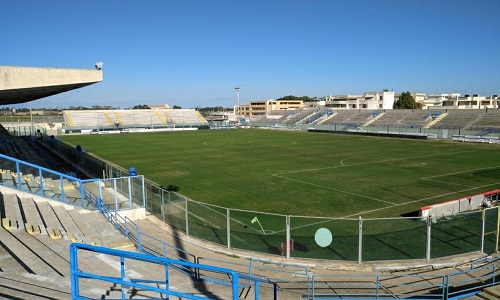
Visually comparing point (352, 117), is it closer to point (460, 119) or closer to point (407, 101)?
point (460, 119)

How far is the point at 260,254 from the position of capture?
1211cm

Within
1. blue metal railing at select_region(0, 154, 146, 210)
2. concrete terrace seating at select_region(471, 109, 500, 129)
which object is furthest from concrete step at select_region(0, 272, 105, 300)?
concrete terrace seating at select_region(471, 109, 500, 129)

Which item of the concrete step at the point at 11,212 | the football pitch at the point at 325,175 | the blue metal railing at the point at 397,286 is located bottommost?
the football pitch at the point at 325,175

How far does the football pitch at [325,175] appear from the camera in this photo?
66.2 ft

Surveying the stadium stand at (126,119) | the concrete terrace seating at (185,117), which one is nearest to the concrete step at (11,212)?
the stadium stand at (126,119)

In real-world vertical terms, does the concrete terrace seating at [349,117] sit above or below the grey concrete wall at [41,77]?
below

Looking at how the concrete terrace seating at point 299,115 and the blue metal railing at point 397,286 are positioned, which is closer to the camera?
the blue metal railing at point 397,286

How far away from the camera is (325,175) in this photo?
28.1m

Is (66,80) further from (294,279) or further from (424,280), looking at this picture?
(424,280)

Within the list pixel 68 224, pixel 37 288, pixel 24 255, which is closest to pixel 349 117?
pixel 68 224

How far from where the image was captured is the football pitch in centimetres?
2017

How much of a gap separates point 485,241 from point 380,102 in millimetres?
131819

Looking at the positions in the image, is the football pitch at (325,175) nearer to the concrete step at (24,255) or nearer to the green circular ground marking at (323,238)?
the green circular ground marking at (323,238)

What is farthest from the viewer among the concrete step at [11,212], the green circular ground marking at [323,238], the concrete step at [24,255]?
the green circular ground marking at [323,238]
